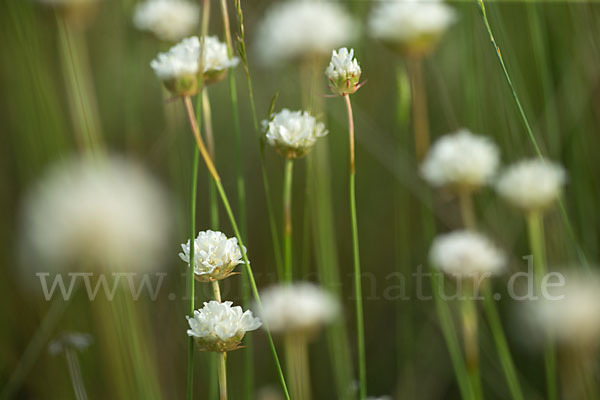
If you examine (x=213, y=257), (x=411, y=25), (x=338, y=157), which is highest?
(x=411, y=25)

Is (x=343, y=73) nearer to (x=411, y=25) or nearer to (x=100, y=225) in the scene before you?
(x=100, y=225)

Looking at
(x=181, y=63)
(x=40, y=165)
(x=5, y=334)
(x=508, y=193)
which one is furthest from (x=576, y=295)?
(x=5, y=334)

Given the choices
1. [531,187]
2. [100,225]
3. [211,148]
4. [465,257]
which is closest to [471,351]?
[465,257]

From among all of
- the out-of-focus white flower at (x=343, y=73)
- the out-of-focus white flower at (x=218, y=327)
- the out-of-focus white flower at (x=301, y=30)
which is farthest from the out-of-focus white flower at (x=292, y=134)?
the out-of-focus white flower at (x=301, y=30)

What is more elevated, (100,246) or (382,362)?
(100,246)

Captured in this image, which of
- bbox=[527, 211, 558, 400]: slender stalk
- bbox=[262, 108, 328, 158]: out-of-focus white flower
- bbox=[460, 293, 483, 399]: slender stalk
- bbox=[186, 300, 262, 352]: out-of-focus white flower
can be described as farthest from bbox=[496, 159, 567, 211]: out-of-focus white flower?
bbox=[186, 300, 262, 352]: out-of-focus white flower

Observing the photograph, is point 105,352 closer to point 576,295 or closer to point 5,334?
point 5,334

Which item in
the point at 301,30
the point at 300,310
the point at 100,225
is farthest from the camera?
the point at 301,30
